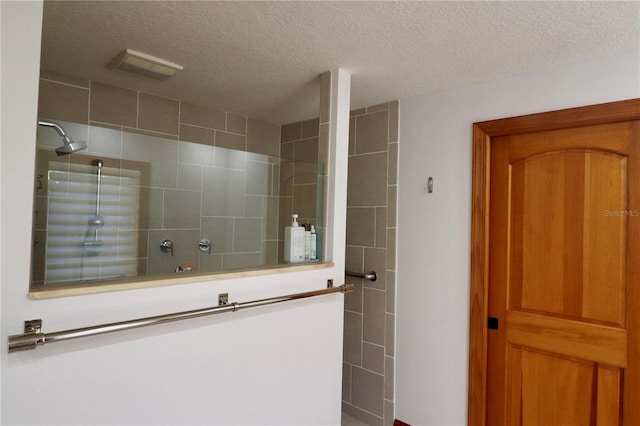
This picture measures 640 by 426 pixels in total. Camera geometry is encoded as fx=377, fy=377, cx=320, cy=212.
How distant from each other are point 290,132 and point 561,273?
6.99 ft

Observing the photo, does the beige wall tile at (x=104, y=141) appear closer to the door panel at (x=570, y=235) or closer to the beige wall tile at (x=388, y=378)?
the door panel at (x=570, y=235)

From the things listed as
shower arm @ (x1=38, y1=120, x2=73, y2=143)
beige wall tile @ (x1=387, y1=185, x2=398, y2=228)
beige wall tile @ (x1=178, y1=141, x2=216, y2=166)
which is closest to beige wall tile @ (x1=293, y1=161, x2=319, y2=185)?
beige wall tile @ (x1=178, y1=141, x2=216, y2=166)

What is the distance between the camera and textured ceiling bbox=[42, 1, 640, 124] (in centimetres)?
136

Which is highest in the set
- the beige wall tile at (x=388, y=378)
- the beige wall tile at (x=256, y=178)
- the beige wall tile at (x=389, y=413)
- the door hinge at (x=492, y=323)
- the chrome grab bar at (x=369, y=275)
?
the beige wall tile at (x=256, y=178)

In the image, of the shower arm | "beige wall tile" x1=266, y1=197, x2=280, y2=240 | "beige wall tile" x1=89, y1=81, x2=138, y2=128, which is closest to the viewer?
the shower arm

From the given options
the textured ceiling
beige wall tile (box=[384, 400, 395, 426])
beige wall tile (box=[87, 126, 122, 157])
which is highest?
the textured ceiling

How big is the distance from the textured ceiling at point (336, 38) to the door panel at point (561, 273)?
0.44m

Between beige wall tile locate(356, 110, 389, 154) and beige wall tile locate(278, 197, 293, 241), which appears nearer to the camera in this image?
beige wall tile locate(278, 197, 293, 241)

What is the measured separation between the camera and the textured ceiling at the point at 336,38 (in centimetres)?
136

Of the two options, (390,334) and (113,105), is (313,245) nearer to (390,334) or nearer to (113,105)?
(390,334)

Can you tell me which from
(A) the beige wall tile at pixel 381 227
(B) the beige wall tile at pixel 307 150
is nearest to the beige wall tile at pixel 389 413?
(A) the beige wall tile at pixel 381 227

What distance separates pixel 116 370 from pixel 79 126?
32.4 inches

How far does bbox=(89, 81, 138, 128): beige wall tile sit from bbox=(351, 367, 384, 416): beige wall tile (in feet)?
7.18

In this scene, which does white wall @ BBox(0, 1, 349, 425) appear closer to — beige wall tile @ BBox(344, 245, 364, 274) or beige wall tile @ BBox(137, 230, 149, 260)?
beige wall tile @ BBox(137, 230, 149, 260)
